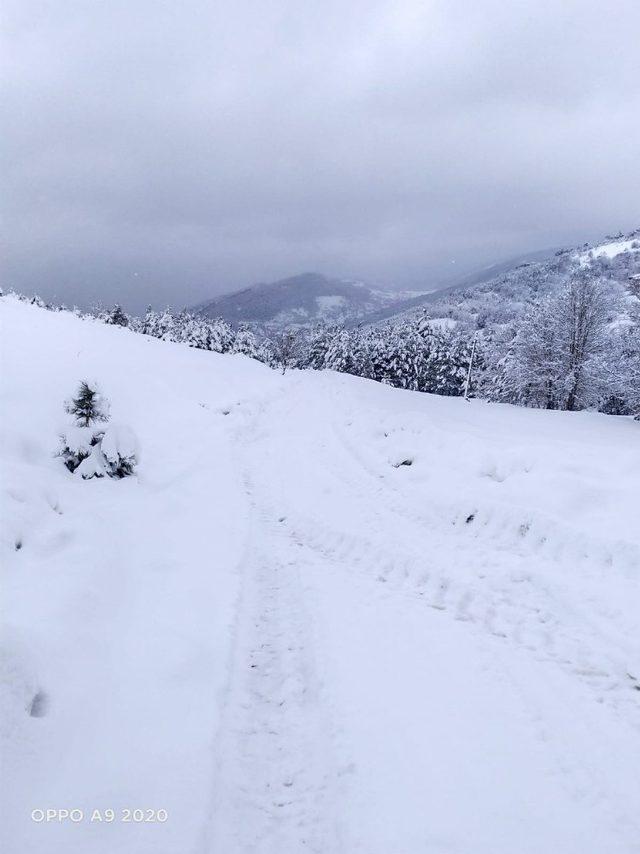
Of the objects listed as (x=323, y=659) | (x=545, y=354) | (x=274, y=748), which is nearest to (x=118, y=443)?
(x=323, y=659)

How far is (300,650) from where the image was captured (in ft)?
17.9

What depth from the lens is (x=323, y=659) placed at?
526cm

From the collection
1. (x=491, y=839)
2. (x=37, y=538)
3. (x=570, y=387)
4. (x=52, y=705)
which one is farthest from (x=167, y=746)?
(x=570, y=387)

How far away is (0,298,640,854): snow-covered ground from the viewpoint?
3408 mm

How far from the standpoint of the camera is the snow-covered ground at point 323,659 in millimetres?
3408

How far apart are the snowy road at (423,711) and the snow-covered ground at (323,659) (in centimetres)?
2

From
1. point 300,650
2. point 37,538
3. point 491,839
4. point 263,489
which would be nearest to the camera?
point 491,839

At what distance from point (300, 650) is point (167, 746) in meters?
1.86

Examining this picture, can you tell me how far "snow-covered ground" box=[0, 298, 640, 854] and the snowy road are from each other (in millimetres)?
21

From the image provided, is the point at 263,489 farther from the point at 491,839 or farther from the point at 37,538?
the point at 491,839

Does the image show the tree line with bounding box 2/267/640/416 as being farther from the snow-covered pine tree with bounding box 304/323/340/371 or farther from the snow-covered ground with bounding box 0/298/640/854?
the snow-covered ground with bounding box 0/298/640/854

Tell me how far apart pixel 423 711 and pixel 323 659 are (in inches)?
49.1

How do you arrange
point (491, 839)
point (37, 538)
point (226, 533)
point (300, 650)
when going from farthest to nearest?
point (226, 533) < point (37, 538) < point (300, 650) < point (491, 839)

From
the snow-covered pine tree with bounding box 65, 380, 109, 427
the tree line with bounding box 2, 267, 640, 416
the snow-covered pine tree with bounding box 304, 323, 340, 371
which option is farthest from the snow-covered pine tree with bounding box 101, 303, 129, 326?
the snow-covered pine tree with bounding box 65, 380, 109, 427
